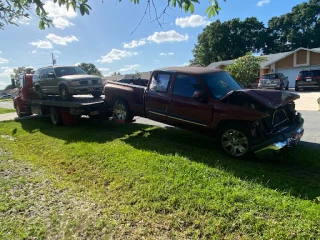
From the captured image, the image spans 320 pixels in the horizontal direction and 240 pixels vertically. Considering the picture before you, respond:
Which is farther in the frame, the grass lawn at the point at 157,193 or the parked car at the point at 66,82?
the parked car at the point at 66,82

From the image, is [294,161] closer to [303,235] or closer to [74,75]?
[303,235]

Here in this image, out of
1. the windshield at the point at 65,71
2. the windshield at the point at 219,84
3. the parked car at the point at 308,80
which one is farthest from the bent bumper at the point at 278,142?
the parked car at the point at 308,80

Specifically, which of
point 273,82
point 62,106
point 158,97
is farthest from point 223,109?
point 273,82

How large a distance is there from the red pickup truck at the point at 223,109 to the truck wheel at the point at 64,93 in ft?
11.4

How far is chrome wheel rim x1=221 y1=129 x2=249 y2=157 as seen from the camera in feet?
16.6

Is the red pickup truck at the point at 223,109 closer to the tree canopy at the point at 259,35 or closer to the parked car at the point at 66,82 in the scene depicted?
the parked car at the point at 66,82

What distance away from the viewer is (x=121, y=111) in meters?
7.65

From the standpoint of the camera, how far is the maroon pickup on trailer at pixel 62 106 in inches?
338

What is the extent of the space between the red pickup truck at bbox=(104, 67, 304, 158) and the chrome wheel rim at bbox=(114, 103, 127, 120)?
1.96 feet

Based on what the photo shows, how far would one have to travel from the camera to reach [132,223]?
10.8ft

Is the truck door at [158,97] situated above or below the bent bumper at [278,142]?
above

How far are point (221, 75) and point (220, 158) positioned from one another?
2219 mm

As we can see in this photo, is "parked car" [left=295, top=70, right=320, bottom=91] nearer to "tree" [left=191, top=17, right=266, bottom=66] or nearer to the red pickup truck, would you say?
the red pickup truck

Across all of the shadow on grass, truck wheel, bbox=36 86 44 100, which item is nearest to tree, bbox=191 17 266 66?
truck wheel, bbox=36 86 44 100
